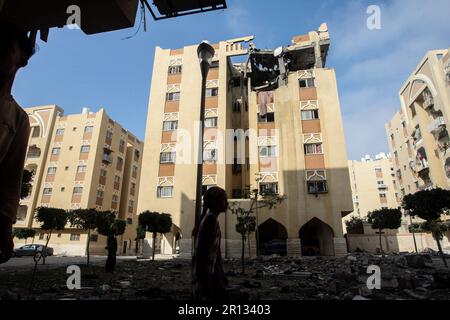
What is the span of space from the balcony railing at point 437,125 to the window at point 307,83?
785 inches

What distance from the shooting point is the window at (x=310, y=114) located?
29828 mm

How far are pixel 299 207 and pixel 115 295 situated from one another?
2273 cm

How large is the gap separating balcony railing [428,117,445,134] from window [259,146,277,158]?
80.9ft

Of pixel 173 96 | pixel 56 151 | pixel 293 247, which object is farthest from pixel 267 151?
pixel 56 151

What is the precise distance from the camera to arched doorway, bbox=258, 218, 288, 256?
2670 centimetres

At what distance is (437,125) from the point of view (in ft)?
121

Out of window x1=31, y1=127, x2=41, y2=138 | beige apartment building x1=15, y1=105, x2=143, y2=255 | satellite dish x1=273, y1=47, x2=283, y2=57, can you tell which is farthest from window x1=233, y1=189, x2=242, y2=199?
window x1=31, y1=127, x2=41, y2=138

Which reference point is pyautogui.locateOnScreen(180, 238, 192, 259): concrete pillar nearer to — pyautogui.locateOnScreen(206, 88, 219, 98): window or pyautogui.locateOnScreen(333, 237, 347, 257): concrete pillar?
pyautogui.locateOnScreen(333, 237, 347, 257): concrete pillar

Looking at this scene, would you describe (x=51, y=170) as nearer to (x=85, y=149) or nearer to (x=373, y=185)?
(x=85, y=149)

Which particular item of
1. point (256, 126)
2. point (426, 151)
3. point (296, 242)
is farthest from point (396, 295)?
point (426, 151)
